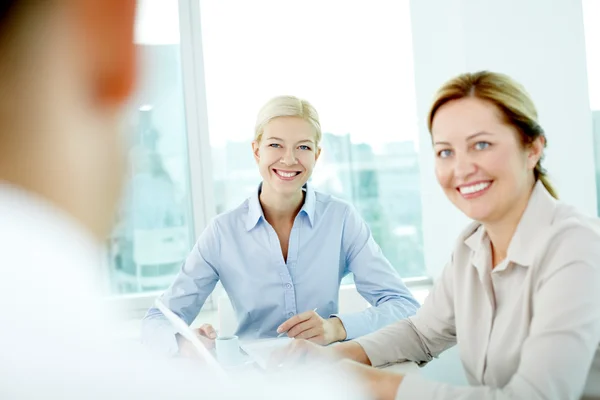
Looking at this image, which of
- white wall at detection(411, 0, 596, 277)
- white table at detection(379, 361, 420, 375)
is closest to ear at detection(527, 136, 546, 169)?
white table at detection(379, 361, 420, 375)

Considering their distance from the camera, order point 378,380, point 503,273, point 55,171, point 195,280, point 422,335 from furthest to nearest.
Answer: point 195,280 < point 422,335 < point 503,273 < point 378,380 < point 55,171

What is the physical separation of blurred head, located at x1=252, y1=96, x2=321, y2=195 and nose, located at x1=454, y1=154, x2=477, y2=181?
774mm

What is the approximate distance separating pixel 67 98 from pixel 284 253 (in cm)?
156

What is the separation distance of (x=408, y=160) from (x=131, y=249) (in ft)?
4.77

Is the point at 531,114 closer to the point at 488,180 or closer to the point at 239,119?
the point at 488,180

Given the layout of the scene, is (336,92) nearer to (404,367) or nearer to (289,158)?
(289,158)

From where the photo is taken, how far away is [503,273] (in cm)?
113

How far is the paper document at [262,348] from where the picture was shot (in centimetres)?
128

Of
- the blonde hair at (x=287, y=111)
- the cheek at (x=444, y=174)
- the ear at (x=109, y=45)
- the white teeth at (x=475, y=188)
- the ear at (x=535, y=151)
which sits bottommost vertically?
the white teeth at (x=475, y=188)

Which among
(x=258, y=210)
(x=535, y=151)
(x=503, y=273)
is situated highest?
(x=535, y=151)

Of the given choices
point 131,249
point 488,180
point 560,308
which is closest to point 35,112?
point 560,308

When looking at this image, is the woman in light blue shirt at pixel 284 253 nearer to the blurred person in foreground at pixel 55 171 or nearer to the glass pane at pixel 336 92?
the glass pane at pixel 336 92

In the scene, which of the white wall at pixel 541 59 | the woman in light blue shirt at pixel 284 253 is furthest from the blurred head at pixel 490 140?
the white wall at pixel 541 59

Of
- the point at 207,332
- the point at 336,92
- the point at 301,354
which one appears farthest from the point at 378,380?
the point at 336,92
